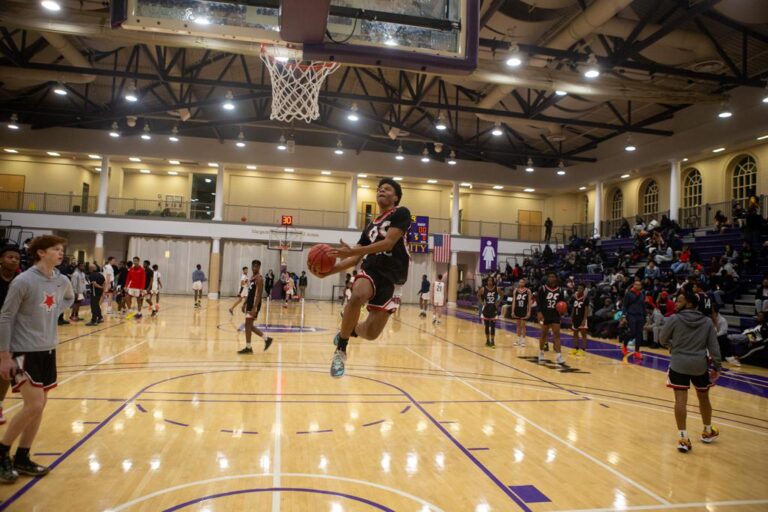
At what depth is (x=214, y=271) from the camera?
27453 millimetres

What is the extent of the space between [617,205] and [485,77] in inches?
703

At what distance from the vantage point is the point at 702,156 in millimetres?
22094

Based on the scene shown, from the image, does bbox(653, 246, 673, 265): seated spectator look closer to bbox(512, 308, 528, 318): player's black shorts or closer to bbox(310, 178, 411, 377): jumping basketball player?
bbox(512, 308, 528, 318): player's black shorts

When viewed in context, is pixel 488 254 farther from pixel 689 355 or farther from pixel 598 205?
pixel 689 355

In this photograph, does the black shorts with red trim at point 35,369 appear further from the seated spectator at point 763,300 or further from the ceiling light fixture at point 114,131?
the ceiling light fixture at point 114,131

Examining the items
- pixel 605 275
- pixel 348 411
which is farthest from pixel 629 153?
pixel 348 411

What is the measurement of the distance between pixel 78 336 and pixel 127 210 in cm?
1910

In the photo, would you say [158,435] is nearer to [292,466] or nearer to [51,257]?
[292,466]

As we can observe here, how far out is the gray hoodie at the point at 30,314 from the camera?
381 cm

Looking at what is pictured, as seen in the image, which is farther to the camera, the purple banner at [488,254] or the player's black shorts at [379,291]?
the purple banner at [488,254]

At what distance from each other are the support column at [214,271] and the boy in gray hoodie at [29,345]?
24058mm

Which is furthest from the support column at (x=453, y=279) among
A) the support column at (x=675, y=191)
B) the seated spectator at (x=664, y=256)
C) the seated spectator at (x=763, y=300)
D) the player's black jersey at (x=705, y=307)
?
the player's black jersey at (x=705, y=307)

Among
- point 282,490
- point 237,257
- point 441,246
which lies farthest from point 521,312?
point 237,257

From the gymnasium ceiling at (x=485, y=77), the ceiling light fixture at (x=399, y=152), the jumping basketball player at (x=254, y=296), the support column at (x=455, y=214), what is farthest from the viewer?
the support column at (x=455, y=214)
